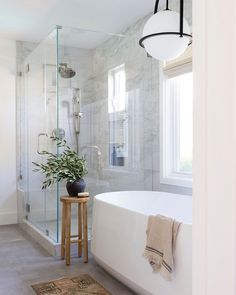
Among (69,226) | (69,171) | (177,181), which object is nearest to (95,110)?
(69,171)

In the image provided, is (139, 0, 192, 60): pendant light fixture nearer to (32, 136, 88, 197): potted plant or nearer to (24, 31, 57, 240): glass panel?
(32, 136, 88, 197): potted plant

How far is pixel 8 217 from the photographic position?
5.09 m

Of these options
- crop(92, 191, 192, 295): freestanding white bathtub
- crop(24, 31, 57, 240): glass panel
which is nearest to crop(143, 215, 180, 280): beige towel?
crop(92, 191, 192, 295): freestanding white bathtub

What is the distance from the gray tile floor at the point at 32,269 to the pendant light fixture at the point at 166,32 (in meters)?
1.84

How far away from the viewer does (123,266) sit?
8.70ft

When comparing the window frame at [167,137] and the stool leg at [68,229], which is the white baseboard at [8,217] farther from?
the window frame at [167,137]

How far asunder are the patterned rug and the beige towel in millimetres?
590

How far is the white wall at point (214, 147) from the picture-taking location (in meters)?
0.59

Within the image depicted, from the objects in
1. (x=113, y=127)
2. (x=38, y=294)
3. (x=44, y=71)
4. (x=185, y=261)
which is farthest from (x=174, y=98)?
(x=38, y=294)

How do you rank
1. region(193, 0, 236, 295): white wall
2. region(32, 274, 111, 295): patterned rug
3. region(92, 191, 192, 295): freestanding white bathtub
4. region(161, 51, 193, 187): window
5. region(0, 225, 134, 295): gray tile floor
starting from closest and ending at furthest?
region(193, 0, 236, 295): white wall, region(92, 191, 192, 295): freestanding white bathtub, region(32, 274, 111, 295): patterned rug, region(0, 225, 134, 295): gray tile floor, region(161, 51, 193, 187): window

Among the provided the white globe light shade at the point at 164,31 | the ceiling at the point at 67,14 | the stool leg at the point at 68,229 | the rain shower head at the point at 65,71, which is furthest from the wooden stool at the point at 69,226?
the ceiling at the point at 67,14

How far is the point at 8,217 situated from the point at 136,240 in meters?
3.18

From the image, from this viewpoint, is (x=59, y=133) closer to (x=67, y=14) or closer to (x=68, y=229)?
(x=68, y=229)

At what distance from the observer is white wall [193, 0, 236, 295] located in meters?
0.59
